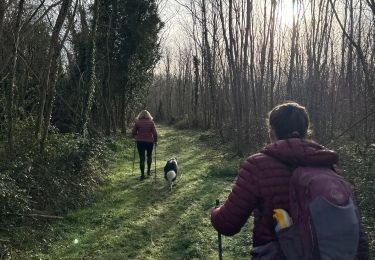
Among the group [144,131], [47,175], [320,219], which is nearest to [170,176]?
[144,131]

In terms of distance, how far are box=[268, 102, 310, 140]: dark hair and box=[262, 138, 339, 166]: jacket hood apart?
0.12 meters

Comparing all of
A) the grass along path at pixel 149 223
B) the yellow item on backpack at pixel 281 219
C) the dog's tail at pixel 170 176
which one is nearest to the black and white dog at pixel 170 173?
the dog's tail at pixel 170 176

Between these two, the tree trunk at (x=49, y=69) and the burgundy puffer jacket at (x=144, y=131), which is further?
the burgundy puffer jacket at (x=144, y=131)

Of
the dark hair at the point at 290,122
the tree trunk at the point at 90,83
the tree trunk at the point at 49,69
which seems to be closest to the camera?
the dark hair at the point at 290,122

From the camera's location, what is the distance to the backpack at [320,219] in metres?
2.36

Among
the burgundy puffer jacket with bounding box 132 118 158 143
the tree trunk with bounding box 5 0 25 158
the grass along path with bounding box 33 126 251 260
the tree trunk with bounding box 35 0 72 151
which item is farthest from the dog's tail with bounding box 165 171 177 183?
the tree trunk with bounding box 5 0 25 158

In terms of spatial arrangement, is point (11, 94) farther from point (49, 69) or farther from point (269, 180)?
point (269, 180)

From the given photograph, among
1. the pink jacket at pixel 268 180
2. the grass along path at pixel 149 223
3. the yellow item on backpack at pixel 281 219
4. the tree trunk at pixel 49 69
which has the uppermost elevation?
the tree trunk at pixel 49 69

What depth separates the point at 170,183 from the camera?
1157cm

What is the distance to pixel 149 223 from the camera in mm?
8516

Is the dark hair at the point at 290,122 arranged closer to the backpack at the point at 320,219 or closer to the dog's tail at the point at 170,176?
the backpack at the point at 320,219

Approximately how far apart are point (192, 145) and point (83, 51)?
25.8 feet

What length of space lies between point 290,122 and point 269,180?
44 cm

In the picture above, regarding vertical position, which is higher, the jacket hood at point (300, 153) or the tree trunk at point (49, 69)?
the tree trunk at point (49, 69)
